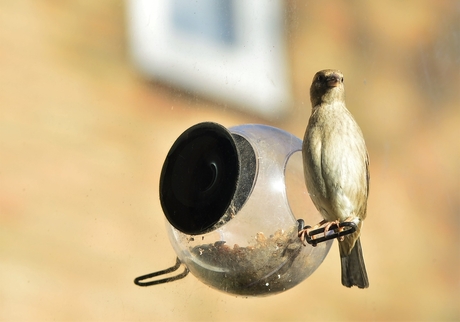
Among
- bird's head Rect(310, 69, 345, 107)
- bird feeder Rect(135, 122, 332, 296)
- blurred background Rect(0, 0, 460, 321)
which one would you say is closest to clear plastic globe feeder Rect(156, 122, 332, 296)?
bird feeder Rect(135, 122, 332, 296)

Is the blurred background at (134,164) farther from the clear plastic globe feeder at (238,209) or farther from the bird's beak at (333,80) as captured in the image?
the bird's beak at (333,80)

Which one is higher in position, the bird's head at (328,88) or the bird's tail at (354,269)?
the bird's head at (328,88)

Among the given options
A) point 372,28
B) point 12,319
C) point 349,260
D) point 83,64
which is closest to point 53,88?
point 83,64

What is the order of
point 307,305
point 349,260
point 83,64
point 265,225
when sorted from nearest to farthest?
1. point 265,225
2. point 349,260
3. point 83,64
4. point 307,305

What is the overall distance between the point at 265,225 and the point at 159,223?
163cm

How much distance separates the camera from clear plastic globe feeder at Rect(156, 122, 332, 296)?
267 centimetres

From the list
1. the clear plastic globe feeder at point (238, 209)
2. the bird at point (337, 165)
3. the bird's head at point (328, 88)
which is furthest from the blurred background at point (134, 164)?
the bird's head at point (328, 88)

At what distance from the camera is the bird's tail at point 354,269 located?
3.29 m

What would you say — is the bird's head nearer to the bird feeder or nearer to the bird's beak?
the bird's beak

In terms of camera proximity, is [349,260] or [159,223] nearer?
[349,260]

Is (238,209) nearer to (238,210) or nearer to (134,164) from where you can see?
(238,210)

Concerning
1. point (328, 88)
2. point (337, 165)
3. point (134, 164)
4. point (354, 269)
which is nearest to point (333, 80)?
point (328, 88)

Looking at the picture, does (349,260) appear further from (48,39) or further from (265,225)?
(48,39)

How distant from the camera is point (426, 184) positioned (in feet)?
20.3
